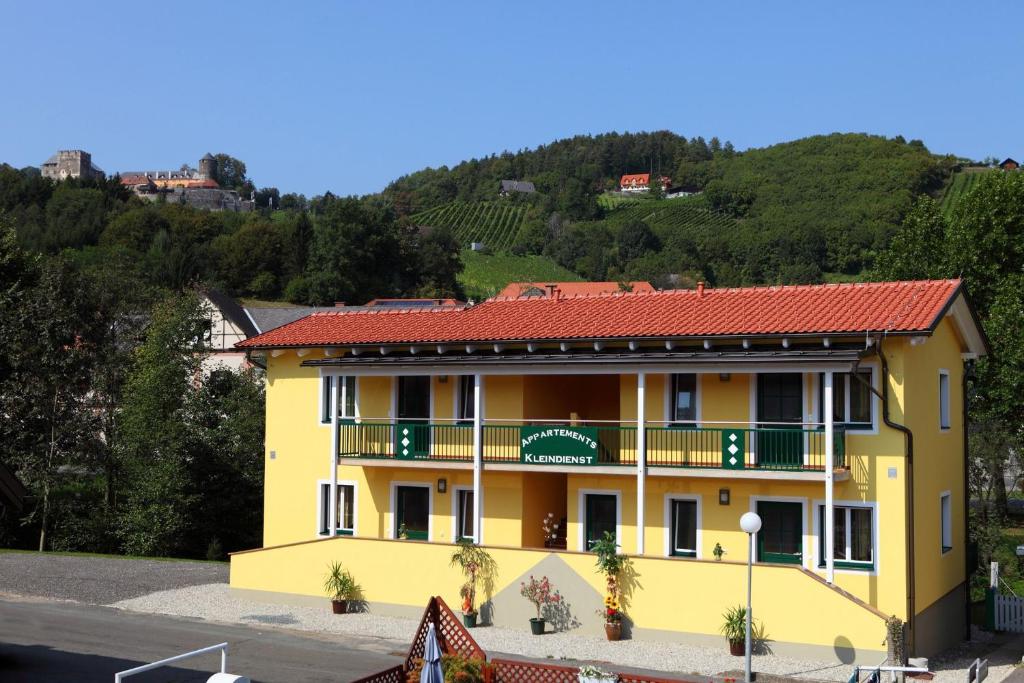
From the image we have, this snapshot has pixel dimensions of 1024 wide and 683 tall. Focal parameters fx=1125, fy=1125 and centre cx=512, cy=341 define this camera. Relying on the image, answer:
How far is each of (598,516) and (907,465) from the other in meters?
Result: 6.18

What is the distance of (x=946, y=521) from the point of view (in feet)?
72.5

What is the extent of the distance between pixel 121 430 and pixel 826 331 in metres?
24.6

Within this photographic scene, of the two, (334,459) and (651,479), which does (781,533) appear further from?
(334,459)

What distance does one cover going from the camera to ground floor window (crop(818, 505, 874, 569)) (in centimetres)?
1970

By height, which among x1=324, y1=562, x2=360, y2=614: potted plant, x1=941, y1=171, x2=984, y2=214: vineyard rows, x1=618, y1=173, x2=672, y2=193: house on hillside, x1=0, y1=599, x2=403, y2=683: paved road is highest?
x1=618, y1=173, x2=672, y2=193: house on hillside

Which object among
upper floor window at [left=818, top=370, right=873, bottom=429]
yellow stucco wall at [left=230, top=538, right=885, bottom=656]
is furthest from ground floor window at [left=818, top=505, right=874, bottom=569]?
yellow stucco wall at [left=230, top=538, right=885, bottom=656]

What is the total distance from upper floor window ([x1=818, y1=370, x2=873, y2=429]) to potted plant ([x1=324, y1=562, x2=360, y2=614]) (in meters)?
9.65

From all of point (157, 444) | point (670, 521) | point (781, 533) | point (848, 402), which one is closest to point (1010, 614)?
point (781, 533)

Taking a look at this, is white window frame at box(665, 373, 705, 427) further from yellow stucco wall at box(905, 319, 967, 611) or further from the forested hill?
the forested hill

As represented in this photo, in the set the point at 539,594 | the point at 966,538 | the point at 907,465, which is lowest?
the point at 539,594

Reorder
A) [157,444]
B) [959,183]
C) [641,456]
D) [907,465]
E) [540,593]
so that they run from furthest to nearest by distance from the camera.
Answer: [959,183] < [157,444] < [641,456] < [540,593] < [907,465]

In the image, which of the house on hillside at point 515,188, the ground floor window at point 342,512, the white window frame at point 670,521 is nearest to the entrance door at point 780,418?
the white window frame at point 670,521

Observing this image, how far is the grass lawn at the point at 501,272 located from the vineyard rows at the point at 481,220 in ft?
30.2

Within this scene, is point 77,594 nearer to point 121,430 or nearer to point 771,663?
point 121,430
